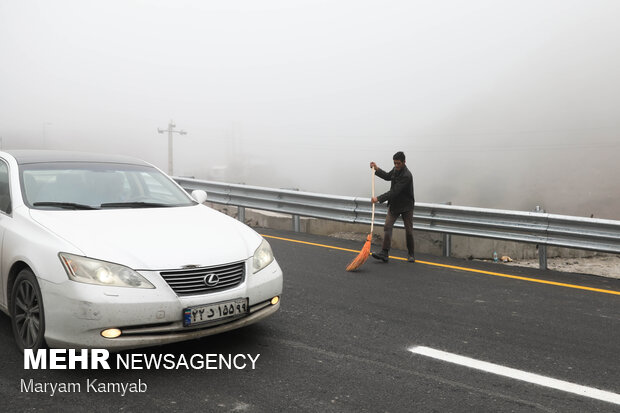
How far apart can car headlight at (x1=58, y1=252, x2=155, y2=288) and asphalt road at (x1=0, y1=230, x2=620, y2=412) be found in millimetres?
658

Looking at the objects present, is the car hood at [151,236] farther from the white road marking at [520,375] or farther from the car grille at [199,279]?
the white road marking at [520,375]

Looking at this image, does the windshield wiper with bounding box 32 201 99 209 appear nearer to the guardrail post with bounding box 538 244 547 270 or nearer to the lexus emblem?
the lexus emblem

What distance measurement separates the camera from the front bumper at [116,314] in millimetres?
3570

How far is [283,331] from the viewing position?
4.74 metres

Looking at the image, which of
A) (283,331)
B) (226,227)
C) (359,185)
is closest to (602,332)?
(283,331)

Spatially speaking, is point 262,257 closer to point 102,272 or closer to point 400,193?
point 102,272

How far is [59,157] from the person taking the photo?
5.22 metres

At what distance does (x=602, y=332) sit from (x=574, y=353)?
0.76 m

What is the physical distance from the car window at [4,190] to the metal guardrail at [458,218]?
607 cm

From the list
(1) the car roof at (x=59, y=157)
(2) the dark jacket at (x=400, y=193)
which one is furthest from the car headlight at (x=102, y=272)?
(2) the dark jacket at (x=400, y=193)

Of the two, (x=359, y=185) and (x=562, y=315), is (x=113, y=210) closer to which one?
(x=562, y=315)

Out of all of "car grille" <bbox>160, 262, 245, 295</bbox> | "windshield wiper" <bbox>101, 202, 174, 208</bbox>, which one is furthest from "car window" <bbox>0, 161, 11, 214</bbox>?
"car grille" <bbox>160, 262, 245, 295</bbox>

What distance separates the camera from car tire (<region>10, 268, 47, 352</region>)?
379 cm

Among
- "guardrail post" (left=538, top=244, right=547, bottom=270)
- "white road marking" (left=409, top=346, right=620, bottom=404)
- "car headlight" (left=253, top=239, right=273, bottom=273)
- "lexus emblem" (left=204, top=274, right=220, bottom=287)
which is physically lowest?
"white road marking" (left=409, top=346, right=620, bottom=404)
